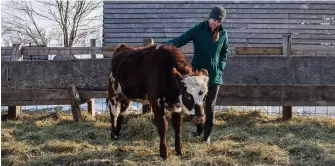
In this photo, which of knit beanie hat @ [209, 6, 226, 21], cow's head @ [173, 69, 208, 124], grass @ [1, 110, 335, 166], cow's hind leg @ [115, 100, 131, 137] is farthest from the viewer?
cow's hind leg @ [115, 100, 131, 137]

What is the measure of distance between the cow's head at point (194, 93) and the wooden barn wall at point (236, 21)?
1629 centimetres

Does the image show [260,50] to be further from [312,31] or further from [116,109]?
[312,31]

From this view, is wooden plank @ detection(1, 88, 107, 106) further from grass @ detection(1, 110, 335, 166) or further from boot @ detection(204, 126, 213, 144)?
boot @ detection(204, 126, 213, 144)

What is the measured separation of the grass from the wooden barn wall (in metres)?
13.7

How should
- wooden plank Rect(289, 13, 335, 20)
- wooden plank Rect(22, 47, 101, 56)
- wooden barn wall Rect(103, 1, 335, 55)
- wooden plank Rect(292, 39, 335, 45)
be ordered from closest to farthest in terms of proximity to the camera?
wooden plank Rect(22, 47, 101, 56), wooden plank Rect(292, 39, 335, 45), wooden barn wall Rect(103, 1, 335, 55), wooden plank Rect(289, 13, 335, 20)

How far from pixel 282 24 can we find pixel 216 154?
17.6 meters

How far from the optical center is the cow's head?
5.09 m

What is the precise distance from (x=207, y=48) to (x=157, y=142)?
1474 mm

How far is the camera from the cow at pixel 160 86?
5.15 meters

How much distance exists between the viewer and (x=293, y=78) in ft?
26.7

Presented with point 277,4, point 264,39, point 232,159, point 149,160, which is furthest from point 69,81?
point 277,4

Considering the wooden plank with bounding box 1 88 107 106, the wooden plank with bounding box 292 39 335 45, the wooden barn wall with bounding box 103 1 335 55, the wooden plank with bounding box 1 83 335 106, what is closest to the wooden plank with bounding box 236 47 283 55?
the wooden plank with bounding box 1 83 335 106

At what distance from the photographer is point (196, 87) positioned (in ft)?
16.8

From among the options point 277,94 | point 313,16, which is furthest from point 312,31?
point 277,94
